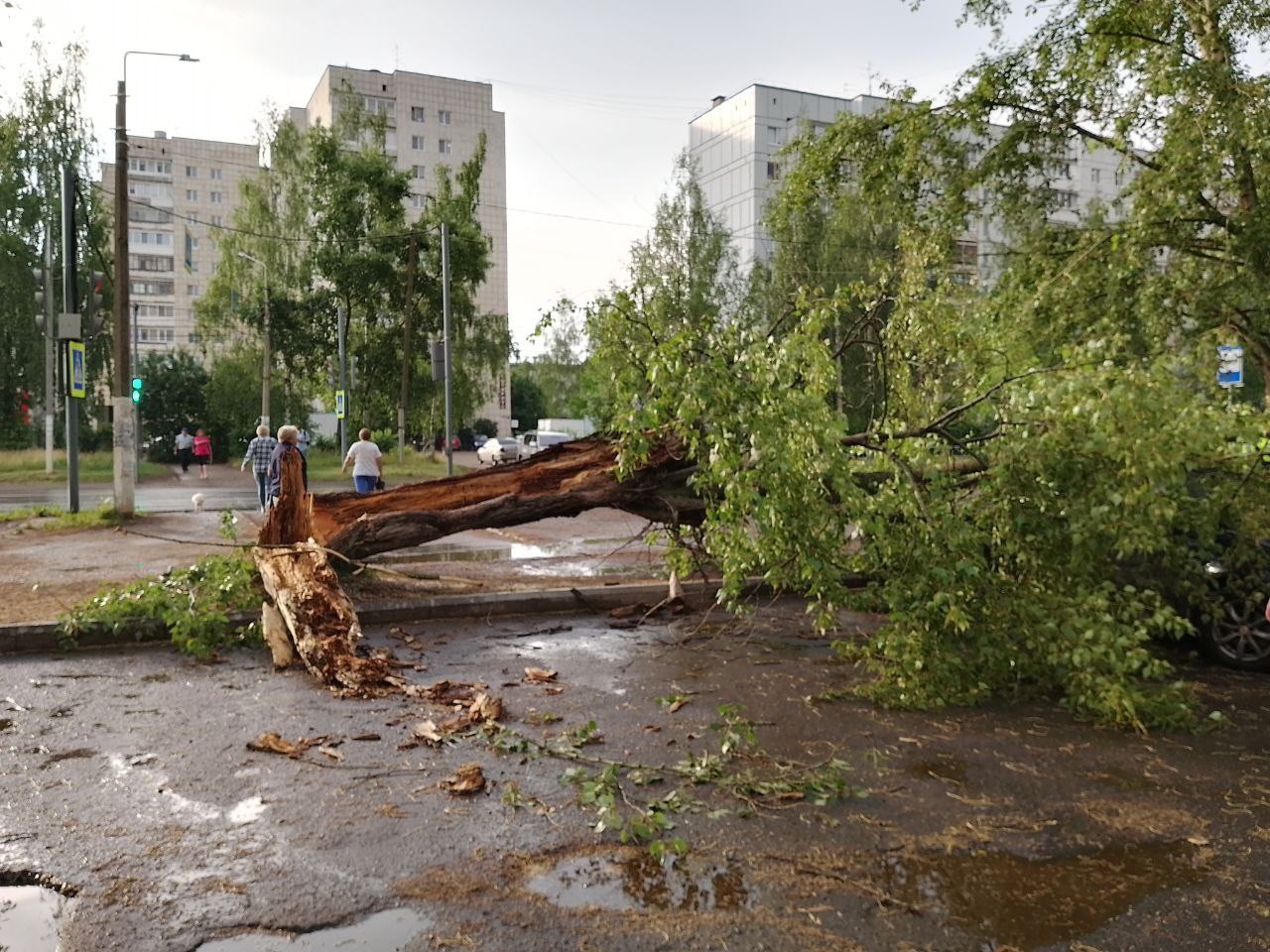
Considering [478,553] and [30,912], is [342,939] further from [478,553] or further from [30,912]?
[478,553]

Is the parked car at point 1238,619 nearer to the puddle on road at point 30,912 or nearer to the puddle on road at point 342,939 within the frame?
the puddle on road at point 342,939

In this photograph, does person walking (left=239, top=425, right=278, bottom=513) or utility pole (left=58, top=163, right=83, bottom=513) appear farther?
person walking (left=239, top=425, right=278, bottom=513)

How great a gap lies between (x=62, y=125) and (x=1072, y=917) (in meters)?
43.2

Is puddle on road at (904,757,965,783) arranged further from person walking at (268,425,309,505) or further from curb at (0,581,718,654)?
person walking at (268,425,309,505)

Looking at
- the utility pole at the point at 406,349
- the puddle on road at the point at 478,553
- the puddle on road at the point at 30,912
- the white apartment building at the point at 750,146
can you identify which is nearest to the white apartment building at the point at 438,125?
the white apartment building at the point at 750,146

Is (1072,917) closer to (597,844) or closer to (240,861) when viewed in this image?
(597,844)

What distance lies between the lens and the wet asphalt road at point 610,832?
3.19 meters

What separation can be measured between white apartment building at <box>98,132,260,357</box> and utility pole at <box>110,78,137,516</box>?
66.2 meters

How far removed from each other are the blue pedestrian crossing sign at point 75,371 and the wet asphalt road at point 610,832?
11564mm

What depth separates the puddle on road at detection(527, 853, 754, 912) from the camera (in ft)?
Result: 10.9

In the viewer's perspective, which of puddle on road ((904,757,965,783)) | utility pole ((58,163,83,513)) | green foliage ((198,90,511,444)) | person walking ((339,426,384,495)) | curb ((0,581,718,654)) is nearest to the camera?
puddle on road ((904,757,965,783))

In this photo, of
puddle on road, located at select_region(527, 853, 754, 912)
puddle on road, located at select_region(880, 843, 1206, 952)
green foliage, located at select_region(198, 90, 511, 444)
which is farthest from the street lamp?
puddle on road, located at select_region(880, 843, 1206, 952)

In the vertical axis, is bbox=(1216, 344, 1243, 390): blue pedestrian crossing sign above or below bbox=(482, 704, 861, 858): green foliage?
above

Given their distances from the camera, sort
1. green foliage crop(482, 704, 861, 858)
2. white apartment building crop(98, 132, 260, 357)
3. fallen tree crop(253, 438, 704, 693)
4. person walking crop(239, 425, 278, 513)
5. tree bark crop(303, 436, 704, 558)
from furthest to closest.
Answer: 1. white apartment building crop(98, 132, 260, 357)
2. person walking crop(239, 425, 278, 513)
3. tree bark crop(303, 436, 704, 558)
4. fallen tree crop(253, 438, 704, 693)
5. green foliage crop(482, 704, 861, 858)
